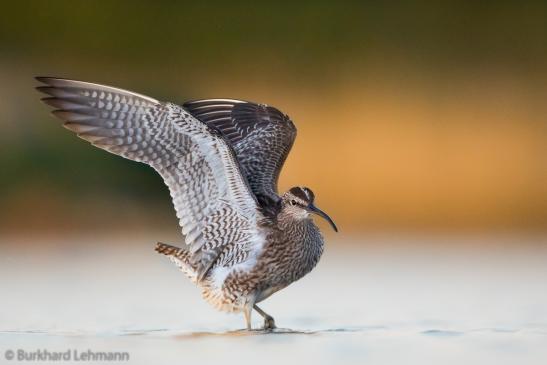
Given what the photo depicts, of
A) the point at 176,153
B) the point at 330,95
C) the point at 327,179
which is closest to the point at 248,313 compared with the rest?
the point at 176,153

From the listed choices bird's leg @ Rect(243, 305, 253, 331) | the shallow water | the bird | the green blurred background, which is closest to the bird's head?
the bird

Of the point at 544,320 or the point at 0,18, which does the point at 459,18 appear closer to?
the point at 0,18

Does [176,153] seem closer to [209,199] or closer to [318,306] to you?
[209,199]

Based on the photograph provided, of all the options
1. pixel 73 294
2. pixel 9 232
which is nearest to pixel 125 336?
pixel 73 294

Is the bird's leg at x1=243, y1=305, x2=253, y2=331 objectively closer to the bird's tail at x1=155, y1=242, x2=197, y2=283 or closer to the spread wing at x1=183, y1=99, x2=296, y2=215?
the bird's tail at x1=155, y1=242, x2=197, y2=283

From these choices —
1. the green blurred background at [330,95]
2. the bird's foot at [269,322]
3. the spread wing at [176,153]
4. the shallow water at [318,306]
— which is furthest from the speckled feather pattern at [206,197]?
the green blurred background at [330,95]

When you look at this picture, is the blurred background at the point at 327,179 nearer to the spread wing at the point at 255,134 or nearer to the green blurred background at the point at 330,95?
the green blurred background at the point at 330,95
